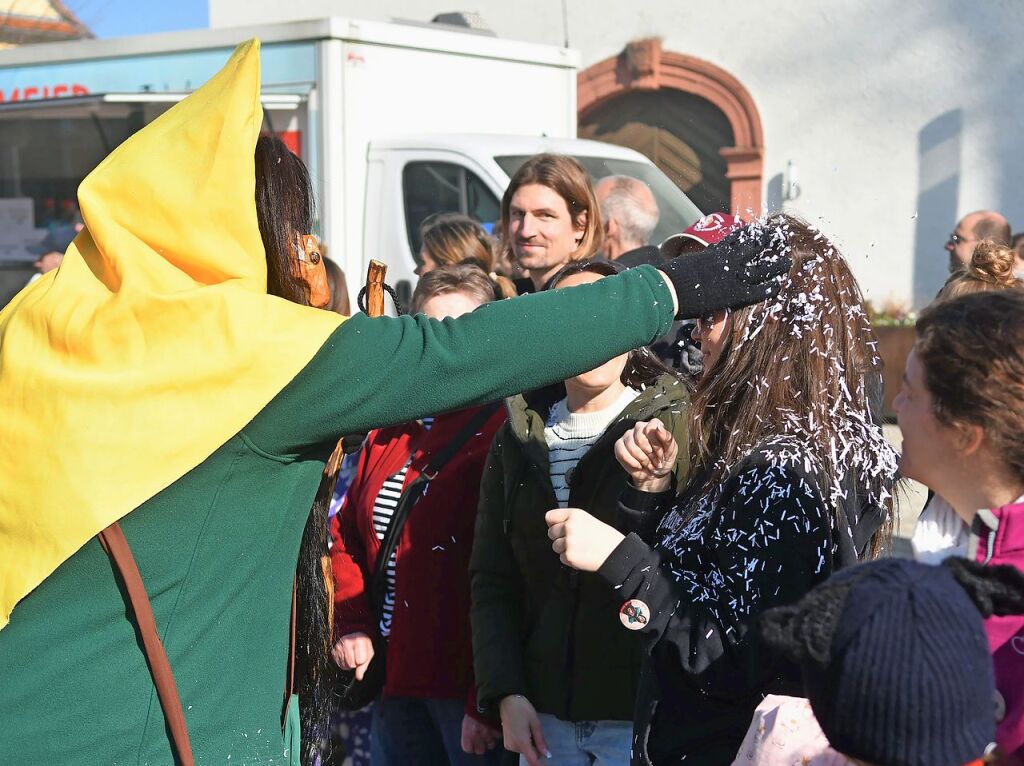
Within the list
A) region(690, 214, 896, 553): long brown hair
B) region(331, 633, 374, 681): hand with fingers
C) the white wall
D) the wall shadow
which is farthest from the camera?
the wall shadow

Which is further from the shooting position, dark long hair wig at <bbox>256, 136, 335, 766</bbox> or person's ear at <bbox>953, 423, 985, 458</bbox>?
dark long hair wig at <bbox>256, 136, 335, 766</bbox>

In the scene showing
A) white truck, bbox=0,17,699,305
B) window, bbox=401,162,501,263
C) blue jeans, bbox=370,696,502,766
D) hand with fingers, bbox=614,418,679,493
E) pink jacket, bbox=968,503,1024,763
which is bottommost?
blue jeans, bbox=370,696,502,766

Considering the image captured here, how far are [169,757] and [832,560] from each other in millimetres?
1040

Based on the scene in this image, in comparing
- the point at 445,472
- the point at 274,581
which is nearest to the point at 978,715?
the point at 274,581

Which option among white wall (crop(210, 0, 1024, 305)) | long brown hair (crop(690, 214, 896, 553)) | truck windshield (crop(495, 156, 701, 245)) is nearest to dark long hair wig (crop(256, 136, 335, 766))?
long brown hair (crop(690, 214, 896, 553))

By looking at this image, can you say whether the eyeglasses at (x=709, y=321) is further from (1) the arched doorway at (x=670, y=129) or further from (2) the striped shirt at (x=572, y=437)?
(1) the arched doorway at (x=670, y=129)

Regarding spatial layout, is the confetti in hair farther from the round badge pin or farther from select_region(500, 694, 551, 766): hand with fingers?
select_region(500, 694, 551, 766): hand with fingers

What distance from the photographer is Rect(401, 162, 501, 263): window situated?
751cm

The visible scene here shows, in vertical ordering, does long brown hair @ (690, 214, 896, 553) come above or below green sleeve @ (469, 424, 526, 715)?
above

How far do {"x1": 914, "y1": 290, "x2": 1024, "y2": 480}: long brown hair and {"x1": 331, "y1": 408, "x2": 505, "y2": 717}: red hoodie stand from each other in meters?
1.62

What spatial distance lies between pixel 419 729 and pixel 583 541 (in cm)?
129

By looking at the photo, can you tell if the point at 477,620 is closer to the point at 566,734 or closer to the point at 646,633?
the point at 566,734

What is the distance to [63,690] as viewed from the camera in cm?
165

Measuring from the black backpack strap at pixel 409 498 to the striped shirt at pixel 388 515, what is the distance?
0.01 meters
